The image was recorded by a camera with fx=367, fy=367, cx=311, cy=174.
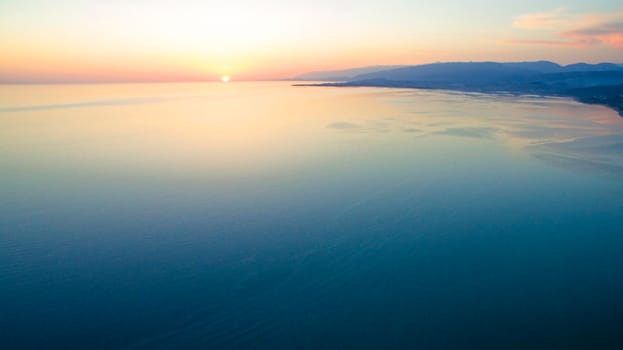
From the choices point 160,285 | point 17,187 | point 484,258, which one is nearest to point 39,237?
point 160,285

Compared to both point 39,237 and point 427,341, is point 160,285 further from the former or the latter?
point 427,341

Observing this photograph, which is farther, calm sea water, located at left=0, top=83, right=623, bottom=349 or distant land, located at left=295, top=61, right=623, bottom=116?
distant land, located at left=295, top=61, right=623, bottom=116

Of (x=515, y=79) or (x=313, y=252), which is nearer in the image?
(x=313, y=252)

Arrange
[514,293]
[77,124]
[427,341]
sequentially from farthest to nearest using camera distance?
[77,124] < [514,293] < [427,341]

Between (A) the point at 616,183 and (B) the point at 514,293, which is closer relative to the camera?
(B) the point at 514,293
